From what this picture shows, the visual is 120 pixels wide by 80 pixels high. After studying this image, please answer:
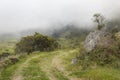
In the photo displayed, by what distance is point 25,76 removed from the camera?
40594 mm

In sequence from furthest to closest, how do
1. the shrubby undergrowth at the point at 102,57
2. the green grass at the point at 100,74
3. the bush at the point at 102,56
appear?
the bush at the point at 102,56 < the shrubby undergrowth at the point at 102,57 < the green grass at the point at 100,74

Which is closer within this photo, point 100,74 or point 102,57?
point 100,74

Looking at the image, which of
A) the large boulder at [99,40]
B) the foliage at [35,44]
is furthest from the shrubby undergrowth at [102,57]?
the foliage at [35,44]

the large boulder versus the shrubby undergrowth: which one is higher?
the large boulder

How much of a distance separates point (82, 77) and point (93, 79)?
2.80 metres

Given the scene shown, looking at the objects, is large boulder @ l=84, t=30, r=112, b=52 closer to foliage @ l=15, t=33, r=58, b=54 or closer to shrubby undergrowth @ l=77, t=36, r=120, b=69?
shrubby undergrowth @ l=77, t=36, r=120, b=69

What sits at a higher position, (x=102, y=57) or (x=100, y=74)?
(x=102, y=57)

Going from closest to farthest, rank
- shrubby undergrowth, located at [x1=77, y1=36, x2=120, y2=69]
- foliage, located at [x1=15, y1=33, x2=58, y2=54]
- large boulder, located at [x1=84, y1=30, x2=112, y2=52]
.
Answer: shrubby undergrowth, located at [x1=77, y1=36, x2=120, y2=69] < large boulder, located at [x1=84, y1=30, x2=112, y2=52] < foliage, located at [x1=15, y1=33, x2=58, y2=54]

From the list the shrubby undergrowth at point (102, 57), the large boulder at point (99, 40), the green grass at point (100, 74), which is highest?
the large boulder at point (99, 40)

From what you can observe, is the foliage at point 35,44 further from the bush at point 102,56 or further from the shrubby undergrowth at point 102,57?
the bush at point 102,56

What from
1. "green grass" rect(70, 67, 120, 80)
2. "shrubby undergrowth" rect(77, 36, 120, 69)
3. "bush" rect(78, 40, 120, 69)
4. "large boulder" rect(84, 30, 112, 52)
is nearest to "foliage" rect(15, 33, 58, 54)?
"large boulder" rect(84, 30, 112, 52)

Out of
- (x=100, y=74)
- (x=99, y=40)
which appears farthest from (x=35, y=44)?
(x=100, y=74)

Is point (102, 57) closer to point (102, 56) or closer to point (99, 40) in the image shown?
point (102, 56)

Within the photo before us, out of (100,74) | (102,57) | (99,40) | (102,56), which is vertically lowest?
(100,74)
